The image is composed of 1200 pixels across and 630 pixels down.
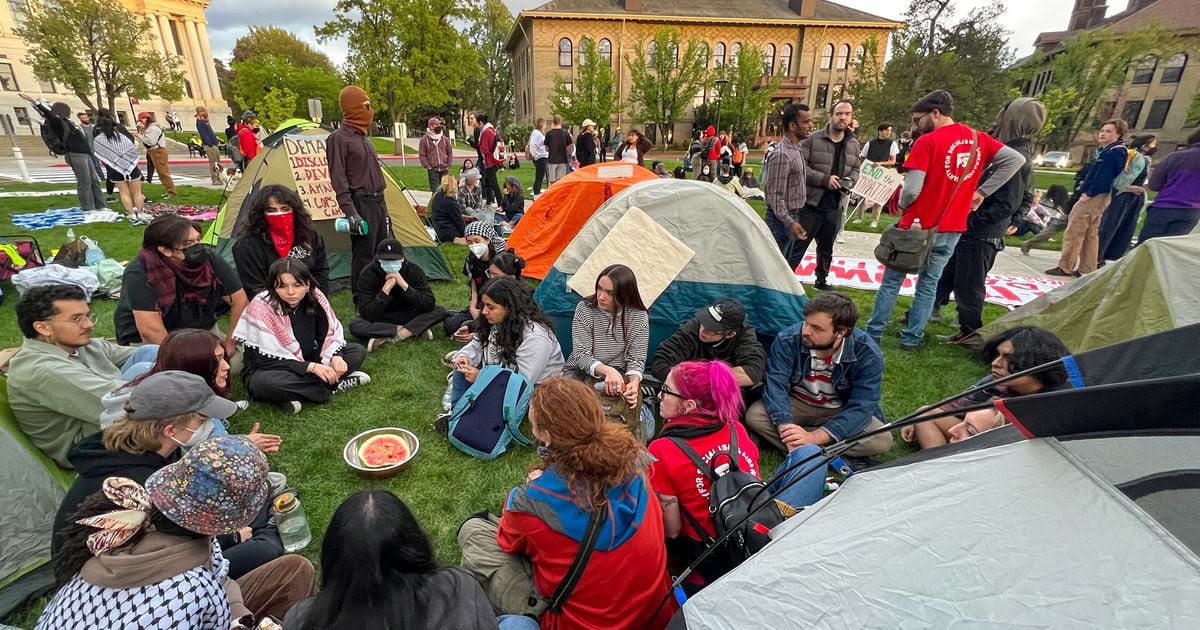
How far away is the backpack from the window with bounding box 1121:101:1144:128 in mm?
47990

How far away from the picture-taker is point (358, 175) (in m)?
5.20

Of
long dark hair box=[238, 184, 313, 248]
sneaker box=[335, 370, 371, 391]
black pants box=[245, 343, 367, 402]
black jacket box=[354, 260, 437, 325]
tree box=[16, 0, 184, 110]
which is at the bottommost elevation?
sneaker box=[335, 370, 371, 391]

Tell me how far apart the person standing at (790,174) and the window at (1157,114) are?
146ft

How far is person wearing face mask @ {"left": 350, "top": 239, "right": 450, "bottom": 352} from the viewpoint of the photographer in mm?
4910

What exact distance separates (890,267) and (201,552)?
5110 mm

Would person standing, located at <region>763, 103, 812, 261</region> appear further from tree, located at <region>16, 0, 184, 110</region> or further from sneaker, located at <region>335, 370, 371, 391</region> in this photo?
tree, located at <region>16, 0, 184, 110</region>

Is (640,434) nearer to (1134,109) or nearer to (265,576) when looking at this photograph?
(265,576)

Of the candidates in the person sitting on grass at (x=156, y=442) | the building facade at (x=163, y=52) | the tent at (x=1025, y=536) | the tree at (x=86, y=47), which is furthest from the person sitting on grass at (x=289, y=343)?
the building facade at (x=163, y=52)

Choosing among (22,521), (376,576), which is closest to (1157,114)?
(376,576)

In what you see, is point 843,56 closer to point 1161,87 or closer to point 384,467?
point 1161,87

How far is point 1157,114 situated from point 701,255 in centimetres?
4680

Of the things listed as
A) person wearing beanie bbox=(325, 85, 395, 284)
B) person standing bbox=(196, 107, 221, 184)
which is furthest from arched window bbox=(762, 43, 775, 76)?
person wearing beanie bbox=(325, 85, 395, 284)

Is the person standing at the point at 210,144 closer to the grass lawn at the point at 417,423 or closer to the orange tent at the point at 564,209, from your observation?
the grass lawn at the point at 417,423

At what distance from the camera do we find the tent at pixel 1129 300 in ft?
11.6
